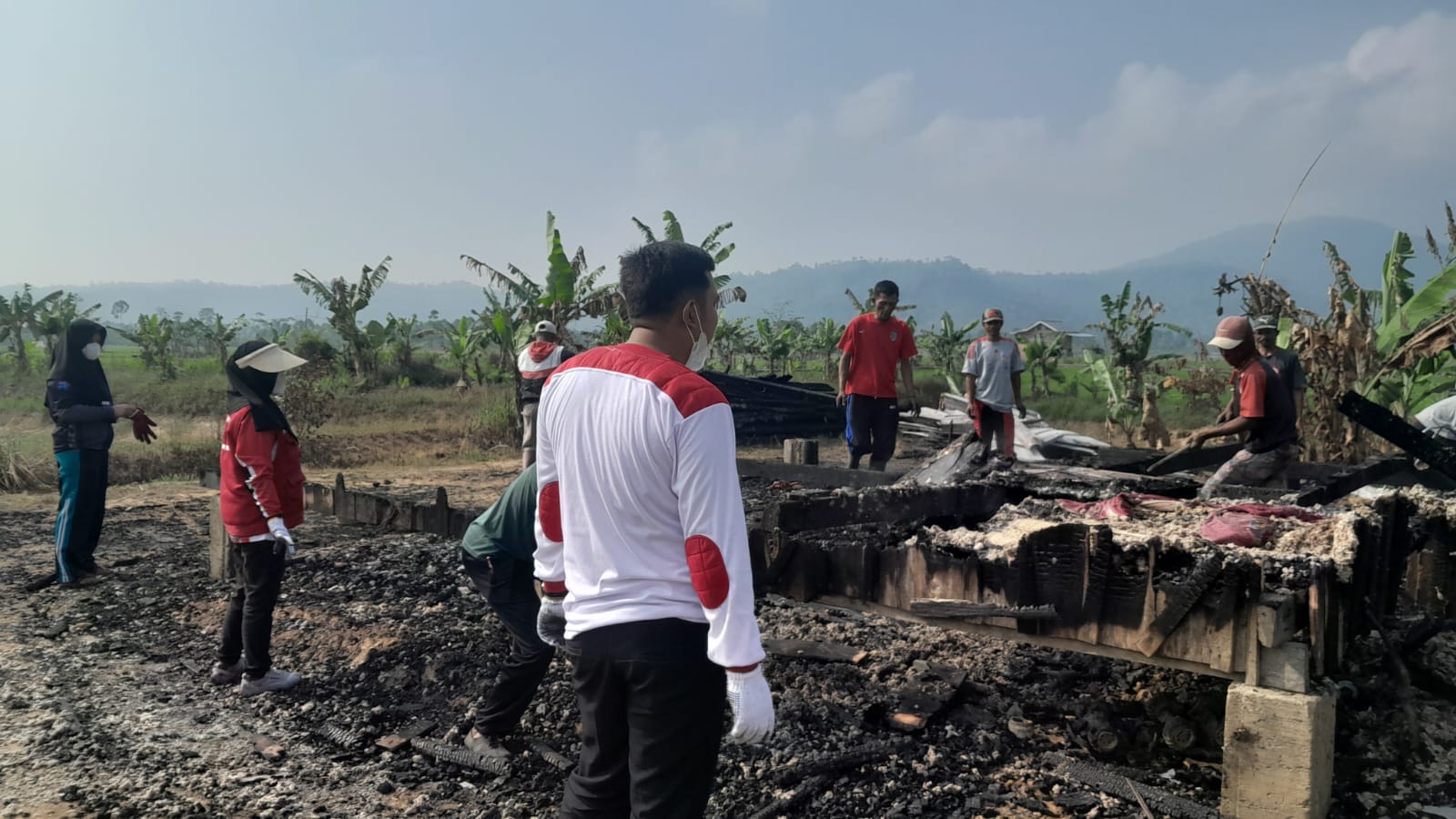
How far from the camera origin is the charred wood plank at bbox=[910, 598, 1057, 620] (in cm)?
324

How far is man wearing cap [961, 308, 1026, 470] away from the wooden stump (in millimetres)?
1416

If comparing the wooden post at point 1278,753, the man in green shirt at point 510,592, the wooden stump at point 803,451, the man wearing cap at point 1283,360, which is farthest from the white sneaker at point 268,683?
the man wearing cap at point 1283,360

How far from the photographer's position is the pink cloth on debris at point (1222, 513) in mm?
3566

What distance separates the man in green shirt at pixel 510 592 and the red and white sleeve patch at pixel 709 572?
1.63 m

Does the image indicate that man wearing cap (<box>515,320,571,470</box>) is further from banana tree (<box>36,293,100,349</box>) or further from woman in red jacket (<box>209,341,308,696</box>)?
banana tree (<box>36,293,100,349</box>)

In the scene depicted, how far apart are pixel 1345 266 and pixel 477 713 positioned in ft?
36.4

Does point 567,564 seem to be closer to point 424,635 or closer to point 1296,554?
point 1296,554

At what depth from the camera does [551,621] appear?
8.98ft

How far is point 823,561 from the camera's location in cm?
374

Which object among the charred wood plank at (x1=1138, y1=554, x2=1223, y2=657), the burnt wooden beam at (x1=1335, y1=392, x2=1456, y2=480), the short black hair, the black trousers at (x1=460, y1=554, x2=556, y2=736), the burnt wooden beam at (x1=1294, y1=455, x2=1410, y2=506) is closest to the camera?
the short black hair

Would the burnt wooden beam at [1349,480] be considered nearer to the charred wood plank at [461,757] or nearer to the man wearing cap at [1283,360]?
the man wearing cap at [1283,360]

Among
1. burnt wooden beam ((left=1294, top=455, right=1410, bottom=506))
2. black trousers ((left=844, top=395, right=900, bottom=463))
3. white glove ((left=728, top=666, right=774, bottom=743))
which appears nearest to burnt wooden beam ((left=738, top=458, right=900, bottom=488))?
black trousers ((left=844, top=395, right=900, bottom=463))

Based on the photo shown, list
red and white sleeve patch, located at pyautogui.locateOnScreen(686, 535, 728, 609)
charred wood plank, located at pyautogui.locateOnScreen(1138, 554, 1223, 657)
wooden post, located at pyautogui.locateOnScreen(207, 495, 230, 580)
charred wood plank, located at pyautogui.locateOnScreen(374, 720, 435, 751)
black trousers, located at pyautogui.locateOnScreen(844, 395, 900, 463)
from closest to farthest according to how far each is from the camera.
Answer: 1. red and white sleeve patch, located at pyautogui.locateOnScreen(686, 535, 728, 609)
2. charred wood plank, located at pyautogui.locateOnScreen(1138, 554, 1223, 657)
3. charred wood plank, located at pyautogui.locateOnScreen(374, 720, 435, 751)
4. wooden post, located at pyautogui.locateOnScreen(207, 495, 230, 580)
5. black trousers, located at pyautogui.locateOnScreen(844, 395, 900, 463)

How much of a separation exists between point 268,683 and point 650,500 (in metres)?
3.44
